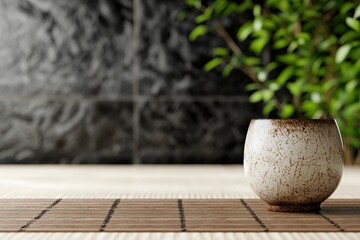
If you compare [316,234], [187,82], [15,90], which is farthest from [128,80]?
[316,234]

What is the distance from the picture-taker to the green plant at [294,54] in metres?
2.68

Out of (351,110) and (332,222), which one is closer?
(332,222)

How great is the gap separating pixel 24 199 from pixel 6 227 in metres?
0.38

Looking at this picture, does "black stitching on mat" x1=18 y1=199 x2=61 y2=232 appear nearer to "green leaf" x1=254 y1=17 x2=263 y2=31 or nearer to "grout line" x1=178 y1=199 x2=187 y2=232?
"grout line" x1=178 y1=199 x2=187 y2=232

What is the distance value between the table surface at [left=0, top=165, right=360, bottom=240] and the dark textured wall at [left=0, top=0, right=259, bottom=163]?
24cm

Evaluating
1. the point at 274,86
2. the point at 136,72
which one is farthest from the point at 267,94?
the point at 136,72

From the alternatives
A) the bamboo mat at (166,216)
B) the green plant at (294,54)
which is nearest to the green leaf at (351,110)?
the green plant at (294,54)

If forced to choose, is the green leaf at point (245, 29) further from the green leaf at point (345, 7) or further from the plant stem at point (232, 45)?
the green leaf at point (345, 7)

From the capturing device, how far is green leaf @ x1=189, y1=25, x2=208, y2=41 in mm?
2885

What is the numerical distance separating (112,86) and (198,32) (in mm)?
473

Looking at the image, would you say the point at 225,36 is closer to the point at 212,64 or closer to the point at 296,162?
the point at 212,64

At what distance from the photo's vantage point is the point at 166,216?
118 cm

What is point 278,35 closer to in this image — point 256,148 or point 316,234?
point 256,148

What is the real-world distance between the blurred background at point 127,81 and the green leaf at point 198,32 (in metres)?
0.02
